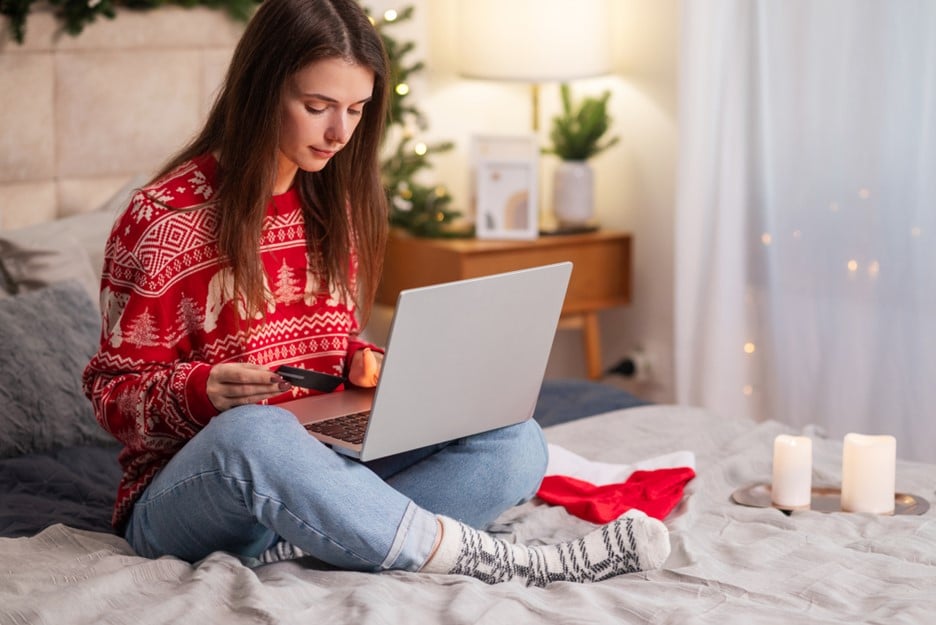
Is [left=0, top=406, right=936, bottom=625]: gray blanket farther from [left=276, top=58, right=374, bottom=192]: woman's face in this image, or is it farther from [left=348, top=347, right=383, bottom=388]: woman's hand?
[left=276, top=58, right=374, bottom=192]: woman's face

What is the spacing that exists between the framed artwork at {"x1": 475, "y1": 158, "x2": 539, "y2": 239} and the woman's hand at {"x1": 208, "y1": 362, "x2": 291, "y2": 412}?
5.71 feet

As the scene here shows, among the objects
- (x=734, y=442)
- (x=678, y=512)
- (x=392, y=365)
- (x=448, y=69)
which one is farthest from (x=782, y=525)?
(x=448, y=69)

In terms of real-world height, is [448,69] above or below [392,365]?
above

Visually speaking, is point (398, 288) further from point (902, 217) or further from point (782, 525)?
point (782, 525)

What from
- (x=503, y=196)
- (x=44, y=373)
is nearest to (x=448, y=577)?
(x=44, y=373)

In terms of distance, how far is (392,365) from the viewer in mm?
1374

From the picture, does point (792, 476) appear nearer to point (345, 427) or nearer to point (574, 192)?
point (345, 427)

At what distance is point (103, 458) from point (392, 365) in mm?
843

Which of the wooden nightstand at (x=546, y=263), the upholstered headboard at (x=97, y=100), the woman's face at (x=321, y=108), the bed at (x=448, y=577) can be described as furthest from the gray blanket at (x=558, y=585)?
the wooden nightstand at (x=546, y=263)

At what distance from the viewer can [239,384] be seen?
4.83 ft

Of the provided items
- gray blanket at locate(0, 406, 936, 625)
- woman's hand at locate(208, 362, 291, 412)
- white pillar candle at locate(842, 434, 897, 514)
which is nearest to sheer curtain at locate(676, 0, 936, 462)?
white pillar candle at locate(842, 434, 897, 514)

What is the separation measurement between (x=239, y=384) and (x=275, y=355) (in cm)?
22

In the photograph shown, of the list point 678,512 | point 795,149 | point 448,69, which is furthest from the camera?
point 448,69

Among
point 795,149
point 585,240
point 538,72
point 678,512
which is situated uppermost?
point 538,72
